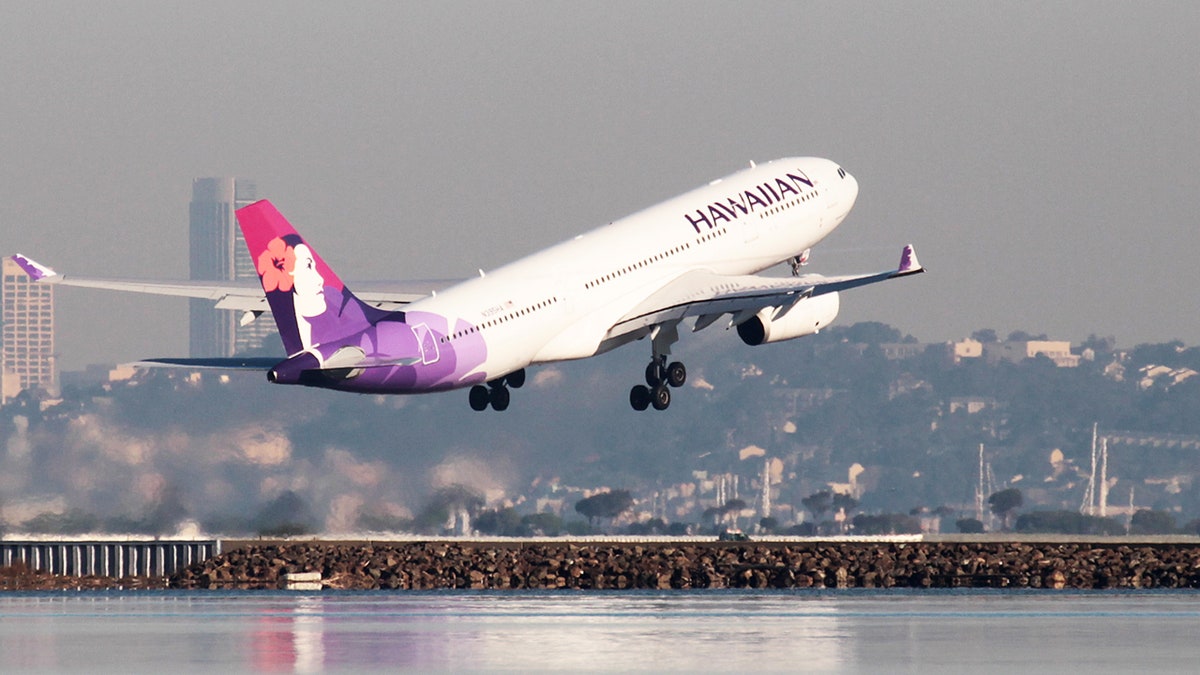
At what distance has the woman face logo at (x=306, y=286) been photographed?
193 ft

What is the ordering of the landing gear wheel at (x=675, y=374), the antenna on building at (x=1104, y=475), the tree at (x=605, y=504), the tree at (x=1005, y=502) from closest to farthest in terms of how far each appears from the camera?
the landing gear wheel at (x=675, y=374)
the tree at (x=605, y=504)
the tree at (x=1005, y=502)
the antenna on building at (x=1104, y=475)

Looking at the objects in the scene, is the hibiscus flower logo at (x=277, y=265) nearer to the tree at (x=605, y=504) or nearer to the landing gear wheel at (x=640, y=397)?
the landing gear wheel at (x=640, y=397)

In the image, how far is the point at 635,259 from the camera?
227ft

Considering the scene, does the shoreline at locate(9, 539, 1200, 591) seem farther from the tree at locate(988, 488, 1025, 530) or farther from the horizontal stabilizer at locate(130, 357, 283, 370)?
the tree at locate(988, 488, 1025, 530)

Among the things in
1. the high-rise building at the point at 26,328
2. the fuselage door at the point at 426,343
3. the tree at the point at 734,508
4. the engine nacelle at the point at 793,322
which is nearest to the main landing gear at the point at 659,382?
the engine nacelle at the point at 793,322

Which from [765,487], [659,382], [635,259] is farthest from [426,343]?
[765,487]

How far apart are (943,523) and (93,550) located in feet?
172

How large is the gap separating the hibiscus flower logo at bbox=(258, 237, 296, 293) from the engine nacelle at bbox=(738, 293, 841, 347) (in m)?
17.5

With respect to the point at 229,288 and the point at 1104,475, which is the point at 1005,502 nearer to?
the point at 1104,475

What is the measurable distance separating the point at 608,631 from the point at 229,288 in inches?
840

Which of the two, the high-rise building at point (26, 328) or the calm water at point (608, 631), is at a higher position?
the high-rise building at point (26, 328)

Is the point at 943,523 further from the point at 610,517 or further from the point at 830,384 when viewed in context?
the point at 830,384

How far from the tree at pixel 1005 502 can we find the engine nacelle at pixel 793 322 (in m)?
43.6

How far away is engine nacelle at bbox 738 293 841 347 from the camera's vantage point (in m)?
72.1
